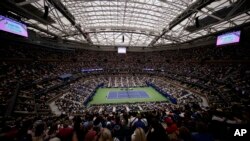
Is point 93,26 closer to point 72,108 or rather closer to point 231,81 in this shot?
point 72,108

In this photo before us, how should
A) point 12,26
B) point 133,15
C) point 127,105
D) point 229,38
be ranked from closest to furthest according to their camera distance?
point 12,26, point 229,38, point 127,105, point 133,15

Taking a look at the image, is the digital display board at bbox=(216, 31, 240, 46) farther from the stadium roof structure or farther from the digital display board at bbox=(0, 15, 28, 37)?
the digital display board at bbox=(0, 15, 28, 37)

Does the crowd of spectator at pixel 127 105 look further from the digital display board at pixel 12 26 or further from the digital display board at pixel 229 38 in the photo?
the digital display board at pixel 12 26

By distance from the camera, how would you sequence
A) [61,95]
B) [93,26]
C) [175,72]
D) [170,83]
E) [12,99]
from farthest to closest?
[175,72] → [170,83] → [93,26] → [61,95] → [12,99]

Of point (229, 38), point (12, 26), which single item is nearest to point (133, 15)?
point (229, 38)

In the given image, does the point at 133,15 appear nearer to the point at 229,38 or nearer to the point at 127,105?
the point at 229,38

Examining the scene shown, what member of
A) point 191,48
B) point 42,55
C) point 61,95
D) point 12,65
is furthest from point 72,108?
point 191,48

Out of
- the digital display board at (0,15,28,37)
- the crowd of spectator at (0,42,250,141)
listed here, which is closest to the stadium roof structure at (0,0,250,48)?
the digital display board at (0,15,28,37)

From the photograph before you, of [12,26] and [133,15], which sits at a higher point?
[133,15]
